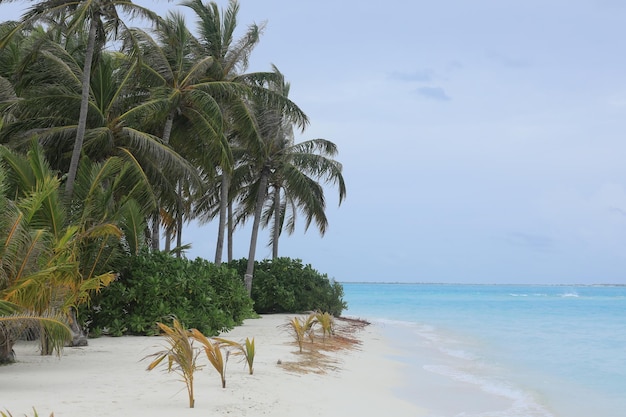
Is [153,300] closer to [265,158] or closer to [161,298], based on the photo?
[161,298]

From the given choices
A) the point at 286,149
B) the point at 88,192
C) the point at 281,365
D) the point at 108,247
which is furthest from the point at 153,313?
the point at 286,149

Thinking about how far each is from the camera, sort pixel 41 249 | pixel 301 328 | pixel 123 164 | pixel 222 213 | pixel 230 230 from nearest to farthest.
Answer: pixel 41 249, pixel 301 328, pixel 123 164, pixel 222 213, pixel 230 230

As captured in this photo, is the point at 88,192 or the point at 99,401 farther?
the point at 88,192

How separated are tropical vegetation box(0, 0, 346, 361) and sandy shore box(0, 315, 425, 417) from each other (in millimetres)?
602

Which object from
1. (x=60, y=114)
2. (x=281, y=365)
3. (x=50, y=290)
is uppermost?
(x=60, y=114)

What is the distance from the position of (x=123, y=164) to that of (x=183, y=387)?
876cm

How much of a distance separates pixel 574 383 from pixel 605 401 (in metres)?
1.86

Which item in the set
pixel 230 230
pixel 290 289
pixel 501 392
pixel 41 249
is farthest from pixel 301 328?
pixel 230 230

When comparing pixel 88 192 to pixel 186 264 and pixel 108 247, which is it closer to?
pixel 108 247

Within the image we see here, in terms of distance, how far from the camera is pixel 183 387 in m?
7.75

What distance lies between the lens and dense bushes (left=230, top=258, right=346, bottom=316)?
77.7 feet

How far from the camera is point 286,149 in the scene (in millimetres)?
24516

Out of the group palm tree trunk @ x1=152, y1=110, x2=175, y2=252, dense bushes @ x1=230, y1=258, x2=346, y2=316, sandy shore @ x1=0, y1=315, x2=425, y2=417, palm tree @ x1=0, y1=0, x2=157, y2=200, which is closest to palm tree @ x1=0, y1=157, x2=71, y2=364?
sandy shore @ x1=0, y1=315, x2=425, y2=417

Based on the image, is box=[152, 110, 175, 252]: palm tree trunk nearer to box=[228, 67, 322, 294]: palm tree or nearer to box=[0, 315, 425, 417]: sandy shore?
box=[228, 67, 322, 294]: palm tree
